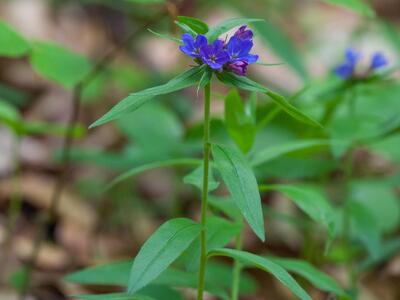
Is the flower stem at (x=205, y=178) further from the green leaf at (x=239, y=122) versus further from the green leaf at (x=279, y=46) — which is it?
the green leaf at (x=279, y=46)

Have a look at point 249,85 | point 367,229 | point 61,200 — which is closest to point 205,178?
point 249,85

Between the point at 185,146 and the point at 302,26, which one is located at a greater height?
the point at 302,26

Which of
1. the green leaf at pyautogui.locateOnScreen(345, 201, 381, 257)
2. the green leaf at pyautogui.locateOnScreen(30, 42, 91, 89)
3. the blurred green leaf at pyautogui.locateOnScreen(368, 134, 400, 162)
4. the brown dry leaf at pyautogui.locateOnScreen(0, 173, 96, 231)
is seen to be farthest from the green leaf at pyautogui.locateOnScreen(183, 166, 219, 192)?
the brown dry leaf at pyautogui.locateOnScreen(0, 173, 96, 231)

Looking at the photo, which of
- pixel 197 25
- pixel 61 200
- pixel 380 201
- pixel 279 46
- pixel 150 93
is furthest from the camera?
pixel 61 200

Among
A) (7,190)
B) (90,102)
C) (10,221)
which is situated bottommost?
(10,221)

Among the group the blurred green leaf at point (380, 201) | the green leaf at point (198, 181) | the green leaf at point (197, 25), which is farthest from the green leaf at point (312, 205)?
the blurred green leaf at point (380, 201)

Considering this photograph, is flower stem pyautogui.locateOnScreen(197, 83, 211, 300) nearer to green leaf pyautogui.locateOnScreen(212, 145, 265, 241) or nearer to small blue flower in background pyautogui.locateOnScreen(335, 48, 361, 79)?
green leaf pyautogui.locateOnScreen(212, 145, 265, 241)

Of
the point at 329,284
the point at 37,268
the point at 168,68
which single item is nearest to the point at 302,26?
the point at 168,68

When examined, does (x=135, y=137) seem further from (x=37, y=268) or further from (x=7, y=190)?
(x=7, y=190)

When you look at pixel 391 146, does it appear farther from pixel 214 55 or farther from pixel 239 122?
pixel 214 55
